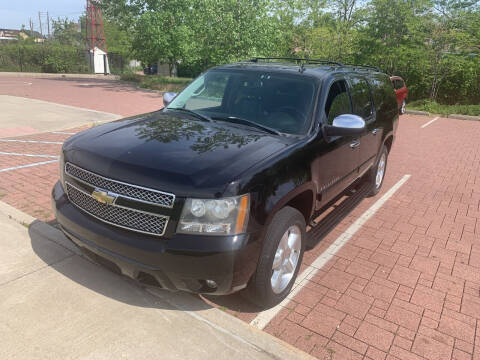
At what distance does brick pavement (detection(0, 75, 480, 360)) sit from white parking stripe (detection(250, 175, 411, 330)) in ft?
0.17

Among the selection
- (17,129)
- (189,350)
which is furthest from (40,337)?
(17,129)

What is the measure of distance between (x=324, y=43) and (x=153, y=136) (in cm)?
2061

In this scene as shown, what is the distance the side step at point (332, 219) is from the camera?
11.8ft

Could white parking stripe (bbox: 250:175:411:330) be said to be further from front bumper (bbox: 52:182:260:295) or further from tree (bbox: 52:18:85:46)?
tree (bbox: 52:18:85:46)

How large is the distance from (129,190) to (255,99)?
5.82 feet

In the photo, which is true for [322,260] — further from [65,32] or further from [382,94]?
[65,32]

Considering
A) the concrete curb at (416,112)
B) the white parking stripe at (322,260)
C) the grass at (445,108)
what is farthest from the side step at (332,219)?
the grass at (445,108)

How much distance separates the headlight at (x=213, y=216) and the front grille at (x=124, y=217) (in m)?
0.15

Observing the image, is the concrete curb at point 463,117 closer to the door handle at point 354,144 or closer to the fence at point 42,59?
the door handle at point 354,144

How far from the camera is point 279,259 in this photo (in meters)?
3.05

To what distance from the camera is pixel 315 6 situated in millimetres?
27500

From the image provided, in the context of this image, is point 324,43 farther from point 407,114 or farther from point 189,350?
point 189,350

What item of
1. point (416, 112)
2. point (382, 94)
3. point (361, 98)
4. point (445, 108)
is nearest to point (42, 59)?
point (416, 112)

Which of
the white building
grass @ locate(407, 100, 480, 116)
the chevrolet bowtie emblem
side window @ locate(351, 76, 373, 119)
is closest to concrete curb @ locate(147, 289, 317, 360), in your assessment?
the chevrolet bowtie emblem
